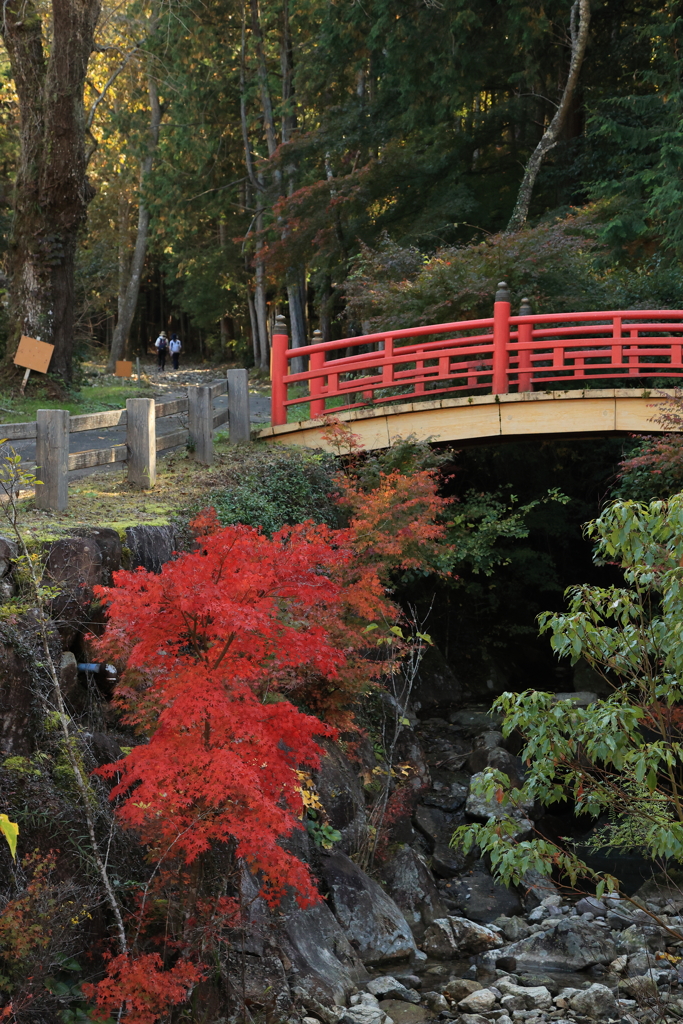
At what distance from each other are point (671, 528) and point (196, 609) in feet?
9.74

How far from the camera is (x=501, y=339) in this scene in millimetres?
12719

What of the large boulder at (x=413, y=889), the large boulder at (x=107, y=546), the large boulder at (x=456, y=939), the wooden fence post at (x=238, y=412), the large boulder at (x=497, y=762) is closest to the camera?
the large boulder at (x=107, y=546)

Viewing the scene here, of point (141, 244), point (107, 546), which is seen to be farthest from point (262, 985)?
point (141, 244)

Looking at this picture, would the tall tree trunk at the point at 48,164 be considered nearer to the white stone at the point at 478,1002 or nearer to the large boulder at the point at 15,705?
the large boulder at the point at 15,705

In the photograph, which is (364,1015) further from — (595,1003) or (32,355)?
(32,355)

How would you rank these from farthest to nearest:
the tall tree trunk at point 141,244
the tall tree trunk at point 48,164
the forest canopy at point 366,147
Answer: the tall tree trunk at point 141,244 < the forest canopy at point 366,147 < the tall tree trunk at point 48,164

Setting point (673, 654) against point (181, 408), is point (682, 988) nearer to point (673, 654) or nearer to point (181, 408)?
point (673, 654)

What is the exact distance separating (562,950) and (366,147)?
1839cm

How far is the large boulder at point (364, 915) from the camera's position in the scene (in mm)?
8500

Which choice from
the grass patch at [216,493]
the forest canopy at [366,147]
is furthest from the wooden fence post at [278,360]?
the forest canopy at [366,147]

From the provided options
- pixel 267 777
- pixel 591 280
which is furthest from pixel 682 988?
pixel 591 280

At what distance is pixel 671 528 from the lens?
5637 mm

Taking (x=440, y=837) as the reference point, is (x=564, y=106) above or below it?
above

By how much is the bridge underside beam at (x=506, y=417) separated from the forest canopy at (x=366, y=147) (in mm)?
2499
